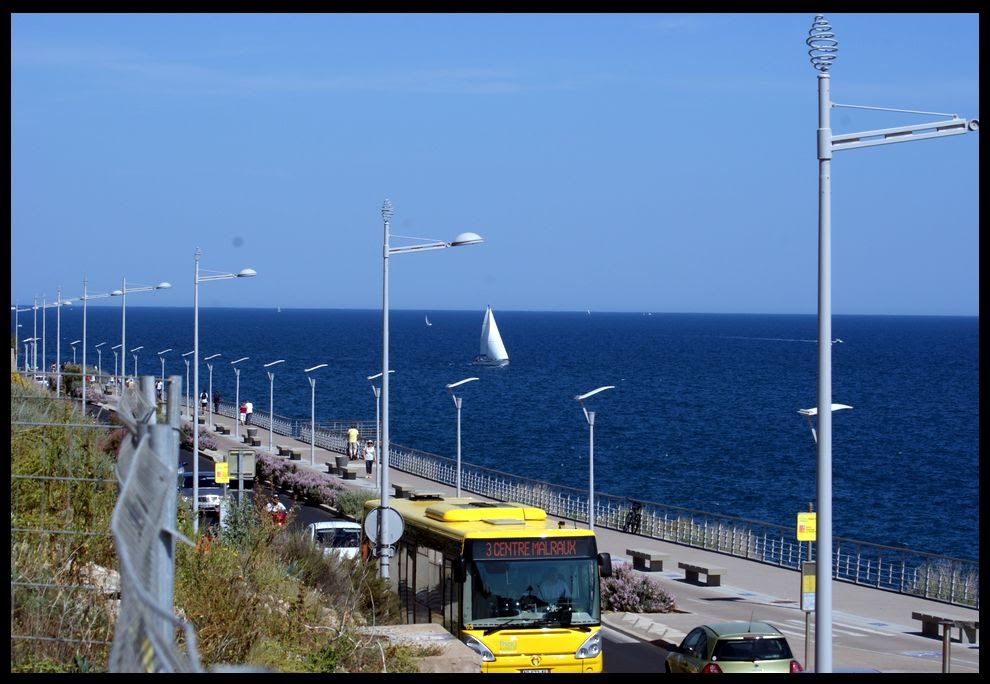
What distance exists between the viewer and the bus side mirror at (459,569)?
50.1ft

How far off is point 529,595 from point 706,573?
41.5 feet

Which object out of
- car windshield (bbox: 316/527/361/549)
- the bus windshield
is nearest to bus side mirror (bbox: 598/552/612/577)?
the bus windshield

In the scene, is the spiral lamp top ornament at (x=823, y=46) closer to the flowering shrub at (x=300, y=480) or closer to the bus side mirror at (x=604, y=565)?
the bus side mirror at (x=604, y=565)

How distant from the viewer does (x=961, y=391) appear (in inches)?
4838

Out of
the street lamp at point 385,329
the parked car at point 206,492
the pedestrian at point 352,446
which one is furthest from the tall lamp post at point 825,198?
the pedestrian at point 352,446

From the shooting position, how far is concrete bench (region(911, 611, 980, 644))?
20797mm

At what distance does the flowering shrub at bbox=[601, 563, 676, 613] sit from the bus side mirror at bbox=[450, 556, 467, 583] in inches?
348

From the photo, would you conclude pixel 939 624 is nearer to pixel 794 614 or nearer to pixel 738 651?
pixel 794 614

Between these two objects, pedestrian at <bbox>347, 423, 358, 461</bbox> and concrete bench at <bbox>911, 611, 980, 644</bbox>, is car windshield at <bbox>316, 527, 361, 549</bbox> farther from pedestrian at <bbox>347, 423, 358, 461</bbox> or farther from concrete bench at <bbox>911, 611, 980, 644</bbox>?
pedestrian at <bbox>347, 423, 358, 461</bbox>

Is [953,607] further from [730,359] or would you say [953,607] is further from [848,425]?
[730,359]

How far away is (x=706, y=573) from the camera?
2738 cm

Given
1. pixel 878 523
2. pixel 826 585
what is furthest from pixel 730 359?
pixel 826 585

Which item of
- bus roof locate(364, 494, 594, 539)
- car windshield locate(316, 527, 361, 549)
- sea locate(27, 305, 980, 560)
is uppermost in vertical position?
bus roof locate(364, 494, 594, 539)

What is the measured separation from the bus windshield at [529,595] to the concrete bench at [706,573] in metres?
12.1
